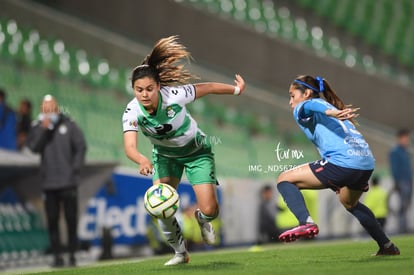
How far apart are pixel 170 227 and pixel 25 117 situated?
616cm

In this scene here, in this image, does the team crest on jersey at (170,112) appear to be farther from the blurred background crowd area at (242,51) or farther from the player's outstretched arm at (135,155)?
the blurred background crowd area at (242,51)

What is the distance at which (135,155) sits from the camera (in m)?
8.56

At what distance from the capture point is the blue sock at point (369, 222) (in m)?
9.38

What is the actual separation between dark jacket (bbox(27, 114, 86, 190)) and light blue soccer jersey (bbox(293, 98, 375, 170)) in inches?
199

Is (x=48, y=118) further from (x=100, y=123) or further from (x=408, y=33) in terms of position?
(x=408, y=33)

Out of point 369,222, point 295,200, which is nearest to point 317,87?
point 295,200

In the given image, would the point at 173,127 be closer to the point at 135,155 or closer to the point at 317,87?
the point at 135,155

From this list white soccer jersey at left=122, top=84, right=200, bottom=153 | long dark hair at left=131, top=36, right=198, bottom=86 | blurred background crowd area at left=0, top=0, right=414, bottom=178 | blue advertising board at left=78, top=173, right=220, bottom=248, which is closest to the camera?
white soccer jersey at left=122, top=84, right=200, bottom=153

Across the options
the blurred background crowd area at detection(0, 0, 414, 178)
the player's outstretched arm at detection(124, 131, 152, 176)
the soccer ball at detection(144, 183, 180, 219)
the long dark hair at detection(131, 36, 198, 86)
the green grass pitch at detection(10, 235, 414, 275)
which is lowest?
the green grass pitch at detection(10, 235, 414, 275)

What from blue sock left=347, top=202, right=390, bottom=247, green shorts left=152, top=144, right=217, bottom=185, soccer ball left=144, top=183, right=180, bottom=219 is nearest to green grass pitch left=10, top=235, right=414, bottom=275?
blue sock left=347, top=202, right=390, bottom=247

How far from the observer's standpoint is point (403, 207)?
20.5 metres

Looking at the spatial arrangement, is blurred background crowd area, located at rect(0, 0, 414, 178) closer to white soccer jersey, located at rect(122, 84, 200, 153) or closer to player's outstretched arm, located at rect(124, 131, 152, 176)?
white soccer jersey, located at rect(122, 84, 200, 153)

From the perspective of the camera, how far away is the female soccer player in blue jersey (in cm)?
898

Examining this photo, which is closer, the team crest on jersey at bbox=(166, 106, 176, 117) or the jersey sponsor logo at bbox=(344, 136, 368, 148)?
the jersey sponsor logo at bbox=(344, 136, 368, 148)
